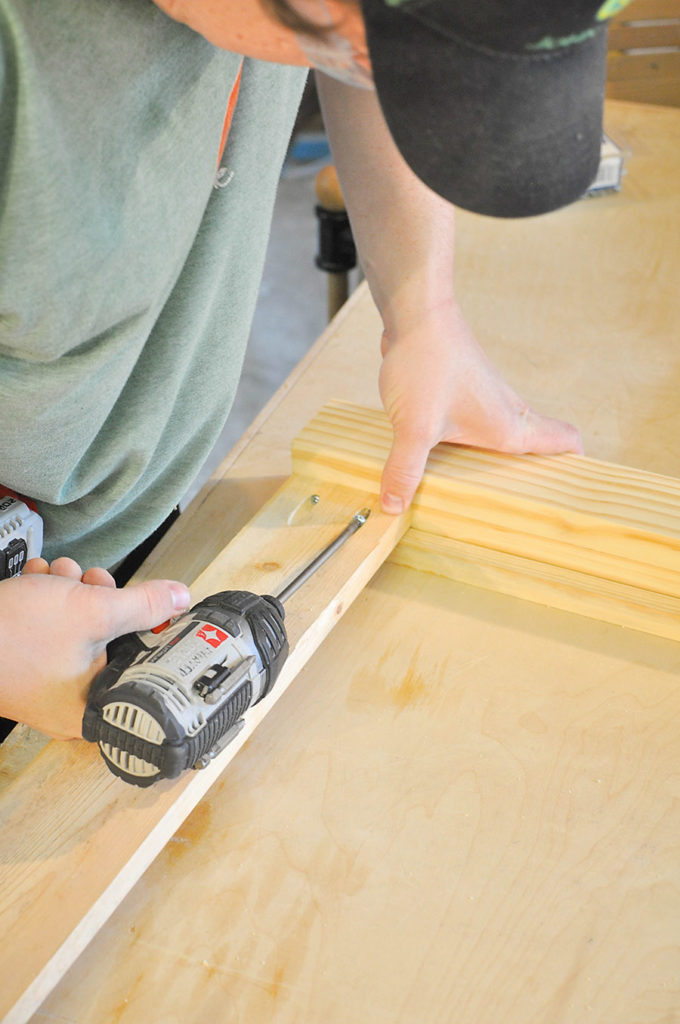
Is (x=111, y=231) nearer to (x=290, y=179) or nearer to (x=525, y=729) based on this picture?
(x=525, y=729)

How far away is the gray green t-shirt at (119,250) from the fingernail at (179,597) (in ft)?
0.49

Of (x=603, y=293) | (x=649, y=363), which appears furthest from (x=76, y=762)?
(x=603, y=293)

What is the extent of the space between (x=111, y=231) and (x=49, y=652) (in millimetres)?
338

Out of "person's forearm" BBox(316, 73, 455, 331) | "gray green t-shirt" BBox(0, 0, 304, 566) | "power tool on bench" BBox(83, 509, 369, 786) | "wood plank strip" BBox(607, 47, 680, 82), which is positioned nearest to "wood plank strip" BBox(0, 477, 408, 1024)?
"power tool on bench" BBox(83, 509, 369, 786)

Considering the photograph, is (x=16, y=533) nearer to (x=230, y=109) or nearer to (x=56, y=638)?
(x=56, y=638)

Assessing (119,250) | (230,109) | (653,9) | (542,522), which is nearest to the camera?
(119,250)

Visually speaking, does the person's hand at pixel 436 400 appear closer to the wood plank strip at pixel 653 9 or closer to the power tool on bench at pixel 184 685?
the power tool on bench at pixel 184 685

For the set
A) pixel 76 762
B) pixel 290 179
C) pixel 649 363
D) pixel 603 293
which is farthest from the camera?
pixel 290 179

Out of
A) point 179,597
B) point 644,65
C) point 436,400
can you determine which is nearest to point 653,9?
point 644,65

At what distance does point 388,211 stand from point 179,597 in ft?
1.62

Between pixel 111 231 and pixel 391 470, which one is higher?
pixel 111 231

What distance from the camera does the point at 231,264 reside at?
3.31ft

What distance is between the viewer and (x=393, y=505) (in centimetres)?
106

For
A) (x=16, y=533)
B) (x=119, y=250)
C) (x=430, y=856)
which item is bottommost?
(x=430, y=856)
